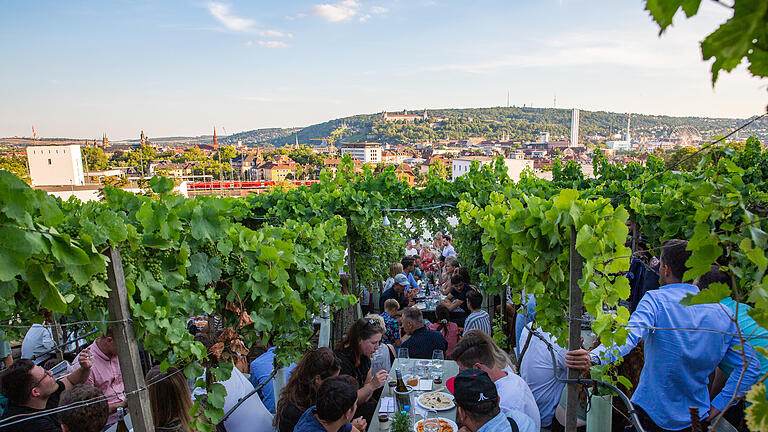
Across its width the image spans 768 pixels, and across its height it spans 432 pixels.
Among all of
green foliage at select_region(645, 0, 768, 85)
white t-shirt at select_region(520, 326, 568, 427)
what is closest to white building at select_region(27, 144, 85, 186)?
white t-shirt at select_region(520, 326, 568, 427)

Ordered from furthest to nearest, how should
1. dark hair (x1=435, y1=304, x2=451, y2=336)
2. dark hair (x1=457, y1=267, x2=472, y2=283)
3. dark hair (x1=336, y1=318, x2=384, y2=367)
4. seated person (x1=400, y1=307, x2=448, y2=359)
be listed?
dark hair (x1=457, y1=267, x2=472, y2=283)
dark hair (x1=435, y1=304, x2=451, y2=336)
seated person (x1=400, y1=307, x2=448, y2=359)
dark hair (x1=336, y1=318, x2=384, y2=367)

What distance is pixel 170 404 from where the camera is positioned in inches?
117

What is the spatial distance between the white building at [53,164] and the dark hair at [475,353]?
82051 millimetres

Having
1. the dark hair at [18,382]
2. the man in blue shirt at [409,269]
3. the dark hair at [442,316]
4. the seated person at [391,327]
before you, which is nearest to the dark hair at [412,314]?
the dark hair at [442,316]

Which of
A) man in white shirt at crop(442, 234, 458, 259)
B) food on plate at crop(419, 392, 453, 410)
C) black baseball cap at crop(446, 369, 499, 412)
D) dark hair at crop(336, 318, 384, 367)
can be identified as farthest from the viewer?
man in white shirt at crop(442, 234, 458, 259)

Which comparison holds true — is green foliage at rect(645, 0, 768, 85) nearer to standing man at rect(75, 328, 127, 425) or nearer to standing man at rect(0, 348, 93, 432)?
standing man at rect(0, 348, 93, 432)

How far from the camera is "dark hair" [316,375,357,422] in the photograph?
273cm

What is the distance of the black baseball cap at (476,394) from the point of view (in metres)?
2.58

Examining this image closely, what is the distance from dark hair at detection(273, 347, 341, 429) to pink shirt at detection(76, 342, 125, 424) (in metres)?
1.81

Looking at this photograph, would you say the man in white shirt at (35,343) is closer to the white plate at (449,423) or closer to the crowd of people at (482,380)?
the crowd of people at (482,380)

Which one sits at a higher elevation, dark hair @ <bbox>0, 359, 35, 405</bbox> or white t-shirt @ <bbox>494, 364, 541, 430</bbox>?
dark hair @ <bbox>0, 359, 35, 405</bbox>

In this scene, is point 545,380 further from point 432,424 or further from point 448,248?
point 448,248

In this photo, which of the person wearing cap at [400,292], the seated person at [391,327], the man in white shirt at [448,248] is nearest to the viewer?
the seated person at [391,327]

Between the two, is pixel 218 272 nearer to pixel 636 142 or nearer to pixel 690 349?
pixel 690 349
